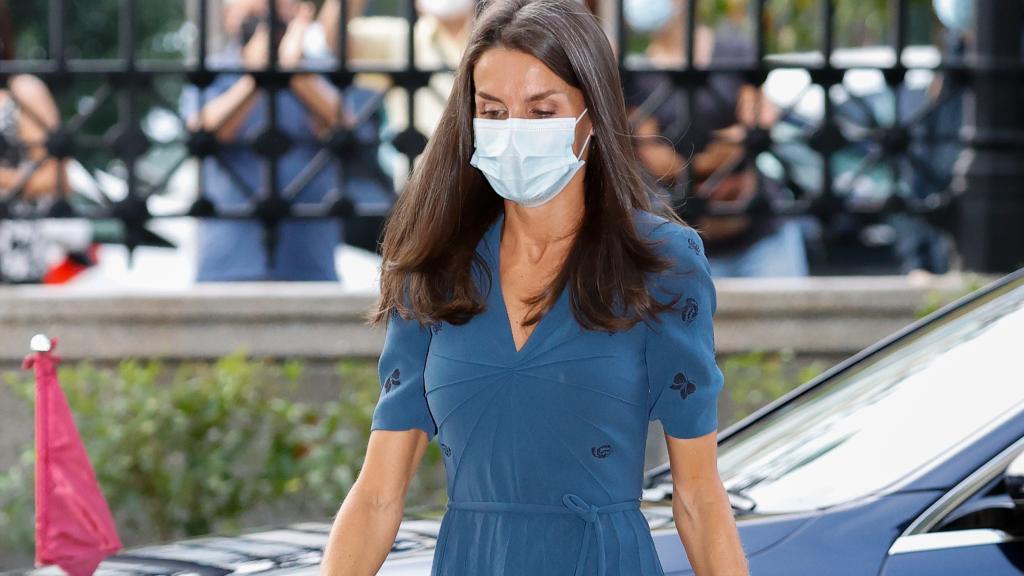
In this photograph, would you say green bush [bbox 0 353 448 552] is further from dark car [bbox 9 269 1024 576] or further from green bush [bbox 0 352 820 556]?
dark car [bbox 9 269 1024 576]

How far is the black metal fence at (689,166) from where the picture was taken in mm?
6434

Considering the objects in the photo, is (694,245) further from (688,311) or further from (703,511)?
(703,511)

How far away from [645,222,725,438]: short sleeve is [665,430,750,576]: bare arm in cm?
3

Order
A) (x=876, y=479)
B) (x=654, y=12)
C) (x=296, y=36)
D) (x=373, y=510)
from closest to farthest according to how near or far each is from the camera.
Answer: (x=373, y=510)
(x=876, y=479)
(x=296, y=36)
(x=654, y=12)

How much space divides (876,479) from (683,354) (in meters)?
0.77

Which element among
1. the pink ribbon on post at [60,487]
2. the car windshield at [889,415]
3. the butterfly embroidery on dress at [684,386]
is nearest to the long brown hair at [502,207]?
the butterfly embroidery on dress at [684,386]

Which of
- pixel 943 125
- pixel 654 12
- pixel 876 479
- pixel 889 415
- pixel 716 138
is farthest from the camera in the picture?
pixel 943 125

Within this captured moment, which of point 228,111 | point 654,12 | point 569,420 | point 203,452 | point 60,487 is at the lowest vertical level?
point 203,452

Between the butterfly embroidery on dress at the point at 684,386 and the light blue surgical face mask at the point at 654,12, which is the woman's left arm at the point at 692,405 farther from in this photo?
the light blue surgical face mask at the point at 654,12

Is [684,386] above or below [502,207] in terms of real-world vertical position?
below

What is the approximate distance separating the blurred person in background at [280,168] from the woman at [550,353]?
381 centimetres

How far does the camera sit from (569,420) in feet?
8.29

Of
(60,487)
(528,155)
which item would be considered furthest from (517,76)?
(60,487)

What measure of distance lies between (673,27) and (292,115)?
1.57 metres
